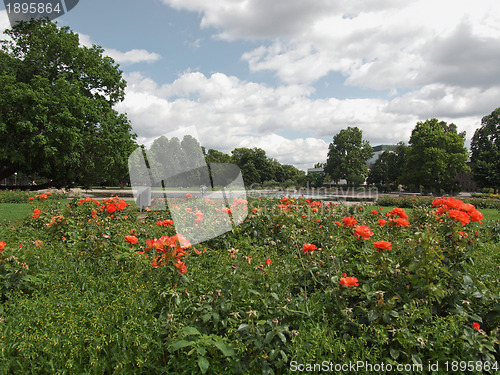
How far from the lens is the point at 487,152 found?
40750 mm

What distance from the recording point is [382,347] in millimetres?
2248

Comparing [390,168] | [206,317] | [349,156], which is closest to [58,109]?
[206,317]

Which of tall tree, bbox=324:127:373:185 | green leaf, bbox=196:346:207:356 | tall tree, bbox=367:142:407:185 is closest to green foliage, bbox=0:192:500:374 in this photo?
green leaf, bbox=196:346:207:356

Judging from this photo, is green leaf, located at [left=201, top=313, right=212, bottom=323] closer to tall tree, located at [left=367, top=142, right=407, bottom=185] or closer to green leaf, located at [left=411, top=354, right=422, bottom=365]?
green leaf, located at [left=411, top=354, right=422, bottom=365]

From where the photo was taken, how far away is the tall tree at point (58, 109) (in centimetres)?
1862

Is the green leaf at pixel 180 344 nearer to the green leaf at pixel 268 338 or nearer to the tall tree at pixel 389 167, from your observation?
the green leaf at pixel 268 338

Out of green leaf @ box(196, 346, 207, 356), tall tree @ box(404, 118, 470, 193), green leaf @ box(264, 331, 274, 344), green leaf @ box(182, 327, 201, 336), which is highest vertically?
tall tree @ box(404, 118, 470, 193)

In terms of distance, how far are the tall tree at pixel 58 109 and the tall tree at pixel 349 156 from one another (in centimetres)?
3436

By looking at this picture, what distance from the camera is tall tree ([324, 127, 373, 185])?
1948 inches

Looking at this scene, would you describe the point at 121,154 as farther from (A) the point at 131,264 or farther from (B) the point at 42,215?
(A) the point at 131,264

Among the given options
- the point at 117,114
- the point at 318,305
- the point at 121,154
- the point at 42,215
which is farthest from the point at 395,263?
the point at 117,114

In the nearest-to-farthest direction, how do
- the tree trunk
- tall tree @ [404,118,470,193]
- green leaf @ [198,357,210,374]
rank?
1. green leaf @ [198,357,210,374]
2. the tree trunk
3. tall tree @ [404,118,470,193]

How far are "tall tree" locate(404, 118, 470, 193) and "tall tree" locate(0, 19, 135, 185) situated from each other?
28.7 meters

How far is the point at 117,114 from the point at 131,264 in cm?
2306
